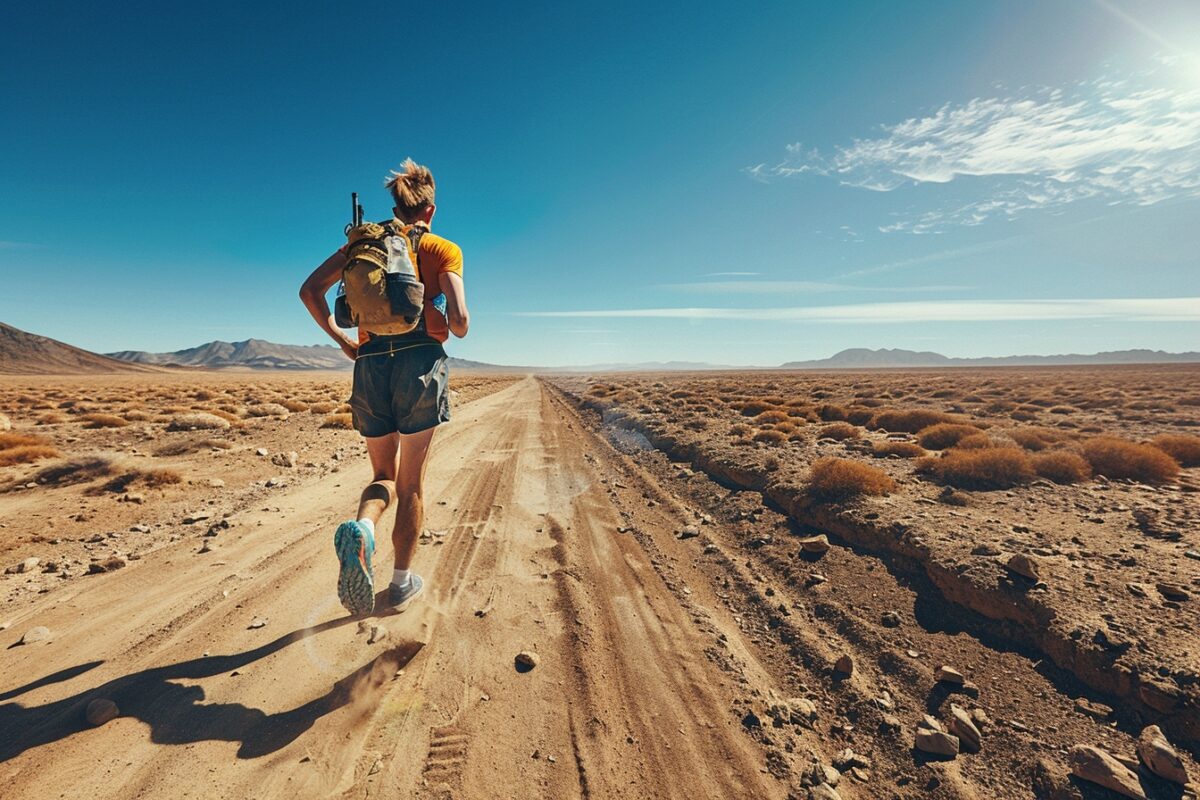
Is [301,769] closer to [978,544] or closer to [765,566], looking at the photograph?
[765,566]

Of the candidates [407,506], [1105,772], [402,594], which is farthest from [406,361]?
[1105,772]

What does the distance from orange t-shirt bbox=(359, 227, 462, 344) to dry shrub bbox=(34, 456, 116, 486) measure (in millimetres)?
6879

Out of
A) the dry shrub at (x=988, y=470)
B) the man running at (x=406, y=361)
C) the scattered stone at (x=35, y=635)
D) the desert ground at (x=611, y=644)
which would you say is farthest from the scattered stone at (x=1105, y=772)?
the scattered stone at (x=35, y=635)

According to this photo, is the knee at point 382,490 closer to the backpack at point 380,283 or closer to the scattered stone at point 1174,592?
the backpack at point 380,283

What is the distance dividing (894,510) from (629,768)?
4724 millimetres

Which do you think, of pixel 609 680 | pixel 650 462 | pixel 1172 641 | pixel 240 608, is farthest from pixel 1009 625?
pixel 650 462

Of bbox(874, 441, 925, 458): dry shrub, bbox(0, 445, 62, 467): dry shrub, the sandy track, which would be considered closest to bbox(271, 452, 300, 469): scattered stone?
bbox(0, 445, 62, 467): dry shrub

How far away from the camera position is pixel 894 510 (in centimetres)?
545

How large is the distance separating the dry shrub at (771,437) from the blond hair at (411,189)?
8.75 metres

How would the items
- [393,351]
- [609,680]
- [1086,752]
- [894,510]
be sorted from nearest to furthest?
[1086,752] < [609,680] < [393,351] < [894,510]

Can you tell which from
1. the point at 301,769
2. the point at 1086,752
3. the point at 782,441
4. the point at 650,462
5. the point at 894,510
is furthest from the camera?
the point at 782,441

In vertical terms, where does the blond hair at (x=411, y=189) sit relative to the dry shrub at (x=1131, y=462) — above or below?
above

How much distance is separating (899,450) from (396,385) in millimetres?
9795

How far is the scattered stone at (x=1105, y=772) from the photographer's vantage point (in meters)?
2.06
